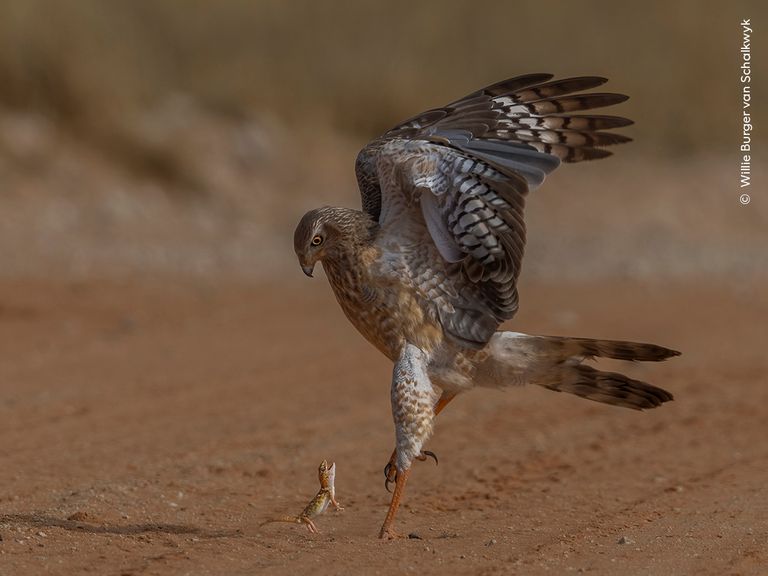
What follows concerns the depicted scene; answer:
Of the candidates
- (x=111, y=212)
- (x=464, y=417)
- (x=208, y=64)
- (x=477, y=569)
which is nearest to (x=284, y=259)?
(x=111, y=212)

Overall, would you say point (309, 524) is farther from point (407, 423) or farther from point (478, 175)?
point (478, 175)

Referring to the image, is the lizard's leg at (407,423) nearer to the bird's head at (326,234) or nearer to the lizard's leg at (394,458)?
the lizard's leg at (394,458)

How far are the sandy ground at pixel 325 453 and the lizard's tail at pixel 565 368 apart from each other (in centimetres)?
63

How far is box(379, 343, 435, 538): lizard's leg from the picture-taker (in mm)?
5840

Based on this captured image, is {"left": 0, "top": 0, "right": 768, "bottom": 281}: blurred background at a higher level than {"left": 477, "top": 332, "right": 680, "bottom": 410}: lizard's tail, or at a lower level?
higher

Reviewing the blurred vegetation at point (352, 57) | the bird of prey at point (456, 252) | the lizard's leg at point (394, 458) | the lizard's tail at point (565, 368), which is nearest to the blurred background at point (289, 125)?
A: the blurred vegetation at point (352, 57)

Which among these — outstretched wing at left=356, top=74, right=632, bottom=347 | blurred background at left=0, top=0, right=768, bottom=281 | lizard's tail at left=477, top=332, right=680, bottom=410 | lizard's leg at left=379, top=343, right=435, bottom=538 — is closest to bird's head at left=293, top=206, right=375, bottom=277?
outstretched wing at left=356, top=74, right=632, bottom=347

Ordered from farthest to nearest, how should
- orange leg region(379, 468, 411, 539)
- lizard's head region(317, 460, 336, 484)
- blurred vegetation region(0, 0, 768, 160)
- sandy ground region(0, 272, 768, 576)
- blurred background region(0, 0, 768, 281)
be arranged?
blurred vegetation region(0, 0, 768, 160)
blurred background region(0, 0, 768, 281)
lizard's head region(317, 460, 336, 484)
orange leg region(379, 468, 411, 539)
sandy ground region(0, 272, 768, 576)

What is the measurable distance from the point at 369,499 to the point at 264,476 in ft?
2.33

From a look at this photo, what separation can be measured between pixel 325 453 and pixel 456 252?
2321mm

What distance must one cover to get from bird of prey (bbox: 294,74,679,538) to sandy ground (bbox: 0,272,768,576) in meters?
0.62

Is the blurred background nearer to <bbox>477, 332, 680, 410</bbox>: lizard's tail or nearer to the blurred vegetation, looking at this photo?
the blurred vegetation

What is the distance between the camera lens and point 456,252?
6117mm

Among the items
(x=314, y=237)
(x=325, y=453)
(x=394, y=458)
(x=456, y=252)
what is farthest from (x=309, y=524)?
(x=325, y=453)
